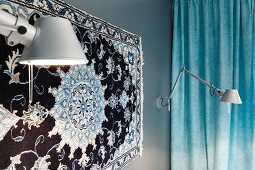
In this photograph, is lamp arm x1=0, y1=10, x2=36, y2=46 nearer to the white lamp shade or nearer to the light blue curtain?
the white lamp shade

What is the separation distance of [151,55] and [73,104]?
95cm

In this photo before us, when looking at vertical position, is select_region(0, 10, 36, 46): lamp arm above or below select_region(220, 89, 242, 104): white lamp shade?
above

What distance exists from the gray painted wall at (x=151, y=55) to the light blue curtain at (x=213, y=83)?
0.28ft

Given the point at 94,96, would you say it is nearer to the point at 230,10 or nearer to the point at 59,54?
the point at 59,54

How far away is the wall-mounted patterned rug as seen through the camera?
634 mm

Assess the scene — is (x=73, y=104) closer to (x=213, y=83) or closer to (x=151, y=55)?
(x=151, y=55)

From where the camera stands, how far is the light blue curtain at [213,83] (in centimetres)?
189

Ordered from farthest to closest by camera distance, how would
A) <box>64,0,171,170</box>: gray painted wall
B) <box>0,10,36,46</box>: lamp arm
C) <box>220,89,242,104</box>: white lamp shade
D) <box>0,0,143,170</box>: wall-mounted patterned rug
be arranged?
<box>220,89,242,104</box>: white lamp shade
<box>64,0,171,170</box>: gray painted wall
<box>0,0,143,170</box>: wall-mounted patterned rug
<box>0,10,36,46</box>: lamp arm

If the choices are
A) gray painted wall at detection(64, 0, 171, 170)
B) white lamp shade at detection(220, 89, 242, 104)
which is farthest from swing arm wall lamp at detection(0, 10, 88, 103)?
white lamp shade at detection(220, 89, 242, 104)

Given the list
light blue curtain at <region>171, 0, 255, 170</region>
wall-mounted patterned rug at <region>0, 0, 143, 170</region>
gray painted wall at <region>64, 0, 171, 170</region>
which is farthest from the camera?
light blue curtain at <region>171, 0, 255, 170</region>

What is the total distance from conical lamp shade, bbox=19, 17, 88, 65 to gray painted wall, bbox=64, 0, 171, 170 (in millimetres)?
595

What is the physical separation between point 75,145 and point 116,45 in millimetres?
501

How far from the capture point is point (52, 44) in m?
0.45

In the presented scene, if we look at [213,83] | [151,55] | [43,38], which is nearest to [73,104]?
[43,38]
